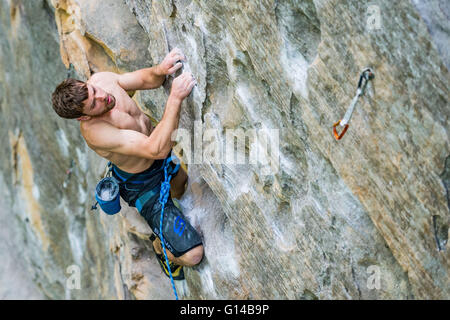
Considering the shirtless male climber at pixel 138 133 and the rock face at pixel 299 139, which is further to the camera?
the shirtless male climber at pixel 138 133

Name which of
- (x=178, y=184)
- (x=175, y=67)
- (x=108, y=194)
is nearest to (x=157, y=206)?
(x=178, y=184)

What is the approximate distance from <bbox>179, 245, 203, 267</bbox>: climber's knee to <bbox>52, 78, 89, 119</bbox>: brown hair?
Answer: 62.2 inches

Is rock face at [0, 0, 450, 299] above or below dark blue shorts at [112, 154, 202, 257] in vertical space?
above

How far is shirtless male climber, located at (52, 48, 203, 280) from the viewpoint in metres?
3.98

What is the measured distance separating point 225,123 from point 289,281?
126cm

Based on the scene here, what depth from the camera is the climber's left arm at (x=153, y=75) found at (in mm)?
4168

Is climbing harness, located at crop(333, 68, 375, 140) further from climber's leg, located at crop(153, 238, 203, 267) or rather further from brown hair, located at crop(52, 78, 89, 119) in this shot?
climber's leg, located at crop(153, 238, 203, 267)

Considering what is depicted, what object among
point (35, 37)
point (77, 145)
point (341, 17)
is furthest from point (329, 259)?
point (35, 37)

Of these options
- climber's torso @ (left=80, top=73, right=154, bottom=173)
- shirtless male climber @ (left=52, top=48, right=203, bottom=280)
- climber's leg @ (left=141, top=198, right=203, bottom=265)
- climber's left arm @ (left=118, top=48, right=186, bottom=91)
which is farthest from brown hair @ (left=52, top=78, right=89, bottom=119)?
climber's leg @ (left=141, top=198, right=203, bottom=265)

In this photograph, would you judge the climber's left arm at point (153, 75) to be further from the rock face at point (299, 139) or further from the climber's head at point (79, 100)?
the climber's head at point (79, 100)

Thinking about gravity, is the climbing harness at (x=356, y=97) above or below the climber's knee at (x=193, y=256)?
above

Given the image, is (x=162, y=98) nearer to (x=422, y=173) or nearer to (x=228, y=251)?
(x=228, y=251)

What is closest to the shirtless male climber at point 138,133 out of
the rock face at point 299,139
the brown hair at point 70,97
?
the brown hair at point 70,97

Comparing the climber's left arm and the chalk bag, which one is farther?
the chalk bag
